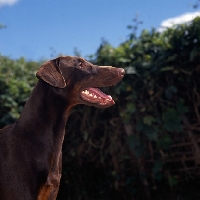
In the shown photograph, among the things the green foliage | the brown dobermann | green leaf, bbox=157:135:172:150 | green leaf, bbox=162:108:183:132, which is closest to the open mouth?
the brown dobermann

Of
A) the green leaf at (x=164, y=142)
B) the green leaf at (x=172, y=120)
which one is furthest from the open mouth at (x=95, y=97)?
the green leaf at (x=164, y=142)

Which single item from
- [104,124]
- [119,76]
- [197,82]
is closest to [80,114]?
[104,124]

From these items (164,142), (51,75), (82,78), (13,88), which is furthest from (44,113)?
(13,88)

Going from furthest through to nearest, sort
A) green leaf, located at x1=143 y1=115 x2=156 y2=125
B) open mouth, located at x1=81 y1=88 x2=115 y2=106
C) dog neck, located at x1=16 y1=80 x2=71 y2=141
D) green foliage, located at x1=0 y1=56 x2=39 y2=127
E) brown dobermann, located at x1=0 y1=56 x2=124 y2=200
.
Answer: green foliage, located at x1=0 y1=56 x2=39 y2=127 → green leaf, located at x1=143 y1=115 x2=156 y2=125 → open mouth, located at x1=81 y1=88 x2=115 y2=106 → dog neck, located at x1=16 y1=80 x2=71 y2=141 → brown dobermann, located at x1=0 y1=56 x2=124 y2=200

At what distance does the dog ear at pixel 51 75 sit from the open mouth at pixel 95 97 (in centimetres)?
25

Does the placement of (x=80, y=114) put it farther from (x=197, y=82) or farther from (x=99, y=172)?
(x=197, y=82)

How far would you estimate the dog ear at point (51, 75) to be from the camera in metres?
3.61

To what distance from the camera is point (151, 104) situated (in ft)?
20.1

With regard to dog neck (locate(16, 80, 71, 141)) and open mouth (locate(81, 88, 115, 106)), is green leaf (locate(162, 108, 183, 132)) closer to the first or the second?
open mouth (locate(81, 88, 115, 106))

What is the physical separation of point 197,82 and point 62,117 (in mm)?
2636

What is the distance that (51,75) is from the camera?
365cm

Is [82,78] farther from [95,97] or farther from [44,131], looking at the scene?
[44,131]

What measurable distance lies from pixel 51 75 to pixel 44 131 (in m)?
0.41

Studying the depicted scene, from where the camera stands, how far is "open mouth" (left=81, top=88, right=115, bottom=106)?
3.84 metres
